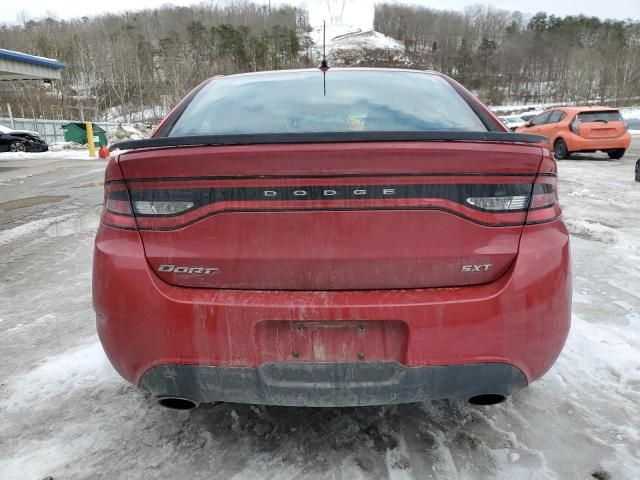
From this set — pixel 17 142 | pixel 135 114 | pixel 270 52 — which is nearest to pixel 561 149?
pixel 17 142

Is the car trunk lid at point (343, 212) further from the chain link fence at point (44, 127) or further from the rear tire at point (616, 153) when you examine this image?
the chain link fence at point (44, 127)

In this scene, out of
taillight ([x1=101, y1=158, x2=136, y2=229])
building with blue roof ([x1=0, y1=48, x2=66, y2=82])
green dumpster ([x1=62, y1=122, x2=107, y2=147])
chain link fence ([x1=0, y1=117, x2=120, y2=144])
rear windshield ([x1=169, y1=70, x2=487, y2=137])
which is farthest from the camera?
chain link fence ([x1=0, y1=117, x2=120, y2=144])

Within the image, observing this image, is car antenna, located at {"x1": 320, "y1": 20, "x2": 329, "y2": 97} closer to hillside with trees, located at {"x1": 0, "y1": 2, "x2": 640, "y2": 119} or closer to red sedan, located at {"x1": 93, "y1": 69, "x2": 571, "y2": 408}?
red sedan, located at {"x1": 93, "y1": 69, "x2": 571, "y2": 408}

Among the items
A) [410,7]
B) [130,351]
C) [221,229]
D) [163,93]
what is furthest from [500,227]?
[410,7]

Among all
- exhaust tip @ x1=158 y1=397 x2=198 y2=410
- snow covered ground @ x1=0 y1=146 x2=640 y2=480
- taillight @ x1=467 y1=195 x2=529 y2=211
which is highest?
taillight @ x1=467 y1=195 x2=529 y2=211

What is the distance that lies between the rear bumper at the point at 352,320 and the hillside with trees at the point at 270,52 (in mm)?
42226

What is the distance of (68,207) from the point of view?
7480mm

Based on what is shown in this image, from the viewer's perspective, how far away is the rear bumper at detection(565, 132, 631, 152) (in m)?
12.4

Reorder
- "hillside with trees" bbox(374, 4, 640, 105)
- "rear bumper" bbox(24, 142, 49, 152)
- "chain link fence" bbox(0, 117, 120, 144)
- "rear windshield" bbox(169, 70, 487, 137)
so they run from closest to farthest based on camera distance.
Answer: "rear windshield" bbox(169, 70, 487, 137)
"rear bumper" bbox(24, 142, 49, 152)
"chain link fence" bbox(0, 117, 120, 144)
"hillside with trees" bbox(374, 4, 640, 105)

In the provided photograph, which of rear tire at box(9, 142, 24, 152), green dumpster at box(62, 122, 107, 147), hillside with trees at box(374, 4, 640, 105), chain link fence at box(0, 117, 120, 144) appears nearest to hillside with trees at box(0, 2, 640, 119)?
hillside with trees at box(374, 4, 640, 105)

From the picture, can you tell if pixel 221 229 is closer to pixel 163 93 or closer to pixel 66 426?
pixel 66 426

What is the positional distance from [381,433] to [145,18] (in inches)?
4014

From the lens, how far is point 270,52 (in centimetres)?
7906

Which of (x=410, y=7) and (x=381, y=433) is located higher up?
(x=410, y=7)
